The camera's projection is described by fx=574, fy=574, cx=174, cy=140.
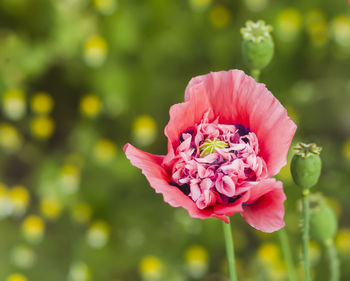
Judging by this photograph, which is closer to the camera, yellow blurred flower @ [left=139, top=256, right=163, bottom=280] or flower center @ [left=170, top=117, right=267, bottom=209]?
flower center @ [left=170, top=117, right=267, bottom=209]

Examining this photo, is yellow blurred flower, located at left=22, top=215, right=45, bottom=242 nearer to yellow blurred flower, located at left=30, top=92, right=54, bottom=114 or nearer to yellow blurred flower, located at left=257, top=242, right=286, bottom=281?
yellow blurred flower, located at left=30, top=92, right=54, bottom=114

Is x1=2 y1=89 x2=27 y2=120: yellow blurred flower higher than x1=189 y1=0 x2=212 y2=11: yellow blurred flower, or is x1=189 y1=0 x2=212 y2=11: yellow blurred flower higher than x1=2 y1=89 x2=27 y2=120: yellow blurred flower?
x1=189 y1=0 x2=212 y2=11: yellow blurred flower

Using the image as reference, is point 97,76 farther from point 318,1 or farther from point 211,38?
point 318,1

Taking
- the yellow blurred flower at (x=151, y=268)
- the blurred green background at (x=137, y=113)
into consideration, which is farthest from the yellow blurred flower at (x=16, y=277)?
the yellow blurred flower at (x=151, y=268)

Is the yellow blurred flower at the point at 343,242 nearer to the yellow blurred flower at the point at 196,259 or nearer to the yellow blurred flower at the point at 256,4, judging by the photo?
the yellow blurred flower at the point at 196,259

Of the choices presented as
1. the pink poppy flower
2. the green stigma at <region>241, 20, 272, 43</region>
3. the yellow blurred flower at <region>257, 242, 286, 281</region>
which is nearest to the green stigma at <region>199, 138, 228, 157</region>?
the pink poppy flower
